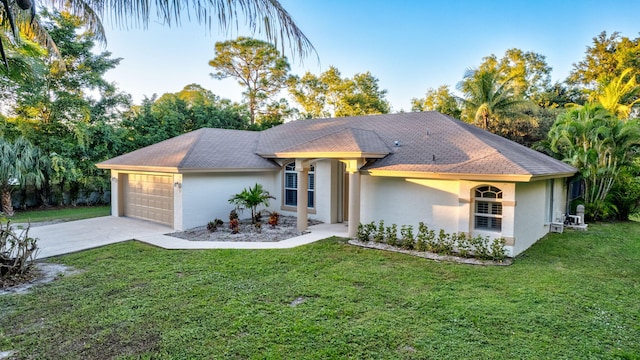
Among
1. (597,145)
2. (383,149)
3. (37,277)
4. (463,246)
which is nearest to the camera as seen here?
(37,277)

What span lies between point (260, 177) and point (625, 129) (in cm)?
1499

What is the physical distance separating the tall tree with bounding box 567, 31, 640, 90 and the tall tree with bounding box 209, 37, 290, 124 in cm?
2658

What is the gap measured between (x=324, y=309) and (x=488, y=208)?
6135mm

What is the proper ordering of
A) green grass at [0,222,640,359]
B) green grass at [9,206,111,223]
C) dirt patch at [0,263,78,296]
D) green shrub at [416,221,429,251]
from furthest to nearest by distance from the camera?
green grass at [9,206,111,223], green shrub at [416,221,429,251], dirt patch at [0,263,78,296], green grass at [0,222,640,359]

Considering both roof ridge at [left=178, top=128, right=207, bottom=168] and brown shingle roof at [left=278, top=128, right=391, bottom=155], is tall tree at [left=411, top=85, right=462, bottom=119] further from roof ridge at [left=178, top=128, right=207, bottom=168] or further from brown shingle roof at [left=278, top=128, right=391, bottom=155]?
roof ridge at [left=178, top=128, right=207, bottom=168]

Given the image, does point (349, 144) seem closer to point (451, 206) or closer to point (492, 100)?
point (451, 206)

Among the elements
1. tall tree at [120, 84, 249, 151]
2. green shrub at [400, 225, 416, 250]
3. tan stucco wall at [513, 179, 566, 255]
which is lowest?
green shrub at [400, 225, 416, 250]

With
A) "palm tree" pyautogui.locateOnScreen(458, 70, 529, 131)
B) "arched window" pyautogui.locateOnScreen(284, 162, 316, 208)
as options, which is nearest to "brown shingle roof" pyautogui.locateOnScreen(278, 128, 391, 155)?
"arched window" pyautogui.locateOnScreen(284, 162, 316, 208)

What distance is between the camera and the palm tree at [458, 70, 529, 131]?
959 inches

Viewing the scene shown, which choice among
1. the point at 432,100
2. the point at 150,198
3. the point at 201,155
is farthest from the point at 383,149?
the point at 432,100

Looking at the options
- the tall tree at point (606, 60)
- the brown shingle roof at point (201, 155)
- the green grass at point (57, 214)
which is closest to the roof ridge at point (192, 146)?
the brown shingle roof at point (201, 155)

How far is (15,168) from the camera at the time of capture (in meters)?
15.5

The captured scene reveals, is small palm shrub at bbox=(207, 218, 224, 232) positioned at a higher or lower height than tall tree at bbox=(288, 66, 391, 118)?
lower

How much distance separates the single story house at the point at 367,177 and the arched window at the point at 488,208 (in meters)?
0.03
